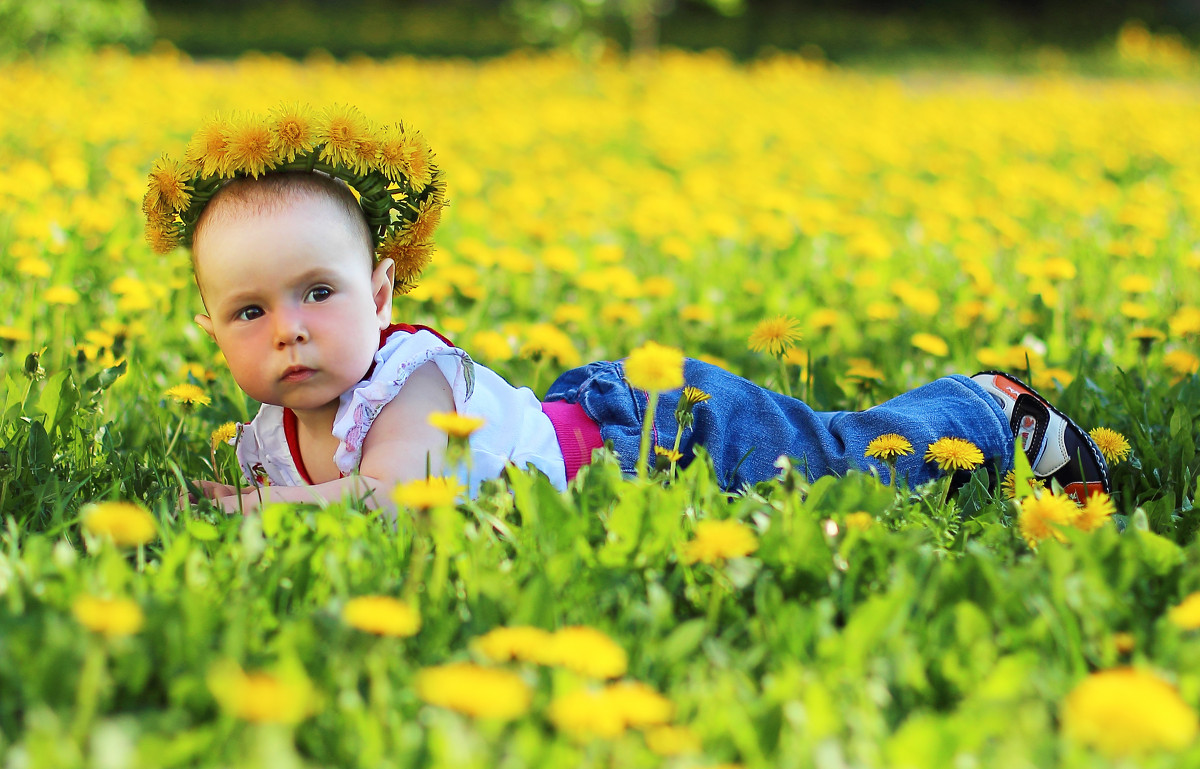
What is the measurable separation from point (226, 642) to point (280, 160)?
2.96 feet

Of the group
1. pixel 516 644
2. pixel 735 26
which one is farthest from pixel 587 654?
pixel 735 26

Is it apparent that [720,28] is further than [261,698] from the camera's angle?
Yes

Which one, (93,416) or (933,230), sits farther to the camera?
(933,230)

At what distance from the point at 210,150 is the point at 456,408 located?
58cm

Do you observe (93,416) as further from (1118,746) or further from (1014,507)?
(1118,746)

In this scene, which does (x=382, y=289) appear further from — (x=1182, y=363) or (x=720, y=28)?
(x=720, y=28)

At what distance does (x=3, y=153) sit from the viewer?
17.0 feet

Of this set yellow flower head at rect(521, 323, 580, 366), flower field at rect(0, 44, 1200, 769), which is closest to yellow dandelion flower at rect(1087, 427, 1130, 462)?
flower field at rect(0, 44, 1200, 769)

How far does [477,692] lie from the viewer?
3.39 feet

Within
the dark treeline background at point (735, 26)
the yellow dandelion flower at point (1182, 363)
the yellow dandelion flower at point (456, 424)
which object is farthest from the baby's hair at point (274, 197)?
the dark treeline background at point (735, 26)

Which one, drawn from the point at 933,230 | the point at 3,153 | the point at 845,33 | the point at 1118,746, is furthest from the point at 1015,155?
the point at 845,33

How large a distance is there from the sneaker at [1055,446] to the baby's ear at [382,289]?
3.88ft

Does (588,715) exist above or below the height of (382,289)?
below

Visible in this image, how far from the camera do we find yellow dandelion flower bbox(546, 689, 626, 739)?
104 cm
